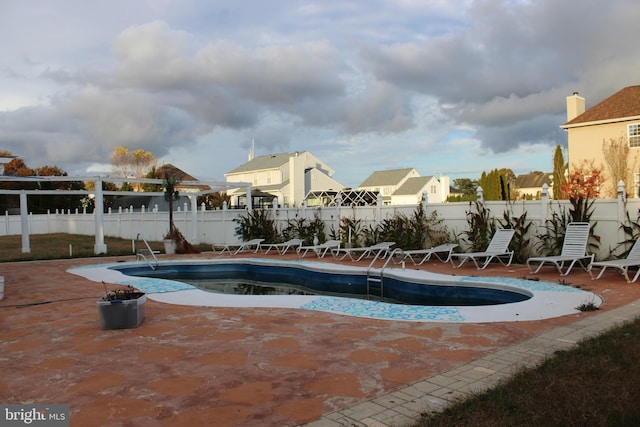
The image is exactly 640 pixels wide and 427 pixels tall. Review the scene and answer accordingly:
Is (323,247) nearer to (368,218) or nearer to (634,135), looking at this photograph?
(368,218)

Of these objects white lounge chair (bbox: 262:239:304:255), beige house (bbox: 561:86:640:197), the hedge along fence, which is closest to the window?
beige house (bbox: 561:86:640:197)

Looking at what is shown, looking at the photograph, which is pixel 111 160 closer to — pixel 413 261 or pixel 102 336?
pixel 413 261

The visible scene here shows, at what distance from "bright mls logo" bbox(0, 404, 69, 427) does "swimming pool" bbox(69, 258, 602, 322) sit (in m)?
3.85

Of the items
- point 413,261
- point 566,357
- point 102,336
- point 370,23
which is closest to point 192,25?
point 370,23

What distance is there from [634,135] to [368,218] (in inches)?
584

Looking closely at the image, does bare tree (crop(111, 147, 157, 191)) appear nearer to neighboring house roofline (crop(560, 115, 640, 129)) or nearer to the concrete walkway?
neighboring house roofline (crop(560, 115, 640, 129))

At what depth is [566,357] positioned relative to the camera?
3.98 metres

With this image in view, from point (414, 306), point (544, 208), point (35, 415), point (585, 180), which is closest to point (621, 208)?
point (544, 208)

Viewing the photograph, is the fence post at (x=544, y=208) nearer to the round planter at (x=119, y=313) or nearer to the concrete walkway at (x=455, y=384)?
the concrete walkway at (x=455, y=384)

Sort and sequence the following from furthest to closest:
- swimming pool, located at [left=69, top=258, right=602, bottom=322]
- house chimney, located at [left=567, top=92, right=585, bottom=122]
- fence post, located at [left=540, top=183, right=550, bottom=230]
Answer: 1. house chimney, located at [left=567, top=92, right=585, bottom=122]
2. fence post, located at [left=540, top=183, right=550, bottom=230]
3. swimming pool, located at [left=69, top=258, right=602, bottom=322]

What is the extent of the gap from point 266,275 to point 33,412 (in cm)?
1000

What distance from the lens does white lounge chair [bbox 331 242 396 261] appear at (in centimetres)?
1297

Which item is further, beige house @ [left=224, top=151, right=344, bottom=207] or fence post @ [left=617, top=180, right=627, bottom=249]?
beige house @ [left=224, top=151, right=344, bottom=207]

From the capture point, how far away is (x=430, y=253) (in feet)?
39.7
